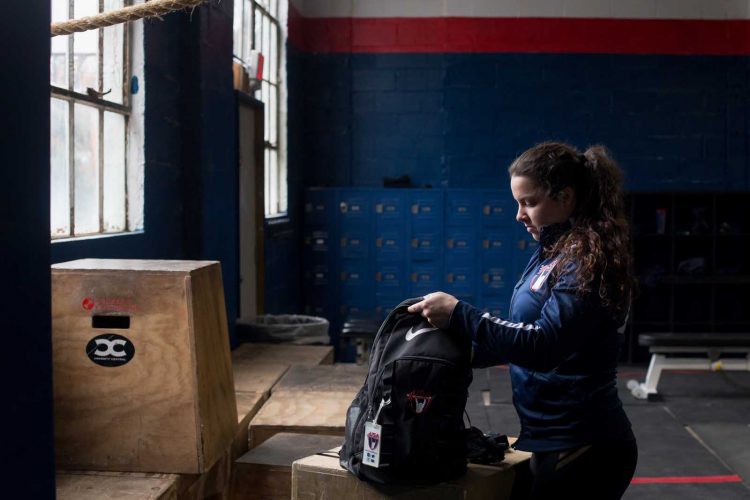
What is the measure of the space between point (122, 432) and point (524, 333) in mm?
1182

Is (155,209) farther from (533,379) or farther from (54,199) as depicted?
(533,379)

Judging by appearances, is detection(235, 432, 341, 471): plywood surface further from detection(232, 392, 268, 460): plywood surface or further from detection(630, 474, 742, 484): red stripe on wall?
detection(630, 474, 742, 484): red stripe on wall

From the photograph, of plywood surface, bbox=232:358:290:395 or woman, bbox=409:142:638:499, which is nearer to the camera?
woman, bbox=409:142:638:499

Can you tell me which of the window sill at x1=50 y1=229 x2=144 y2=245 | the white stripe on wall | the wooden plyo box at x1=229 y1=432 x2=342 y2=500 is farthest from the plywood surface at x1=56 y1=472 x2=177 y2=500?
the white stripe on wall

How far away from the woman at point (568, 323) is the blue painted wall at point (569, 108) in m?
6.17

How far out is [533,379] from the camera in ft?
6.00

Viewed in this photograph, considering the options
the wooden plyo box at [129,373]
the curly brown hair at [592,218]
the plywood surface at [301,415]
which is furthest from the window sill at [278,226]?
the curly brown hair at [592,218]

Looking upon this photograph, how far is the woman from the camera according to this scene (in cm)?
172

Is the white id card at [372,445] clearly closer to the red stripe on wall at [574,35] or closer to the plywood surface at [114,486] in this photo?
the plywood surface at [114,486]

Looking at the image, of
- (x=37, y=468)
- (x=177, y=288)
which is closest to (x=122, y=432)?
(x=177, y=288)

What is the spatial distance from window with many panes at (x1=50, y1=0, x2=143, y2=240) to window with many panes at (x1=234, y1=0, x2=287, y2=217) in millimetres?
2212

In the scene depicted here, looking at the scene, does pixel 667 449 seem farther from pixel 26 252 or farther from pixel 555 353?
pixel 26 252

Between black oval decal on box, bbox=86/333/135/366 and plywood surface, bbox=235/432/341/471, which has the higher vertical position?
black oval decal on box, bbox=86/333/135/366

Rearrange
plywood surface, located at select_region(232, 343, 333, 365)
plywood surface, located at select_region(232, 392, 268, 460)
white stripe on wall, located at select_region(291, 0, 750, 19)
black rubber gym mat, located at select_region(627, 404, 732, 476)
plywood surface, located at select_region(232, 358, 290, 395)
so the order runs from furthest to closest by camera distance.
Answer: white stripe on wall, located at select_region(291, 0, 750, 19), plywood surface, located at select_region(232, 343, 333, 365), black rubber gym mat, located at select_region(627, 404, 732, 476), plywood surface, located at select_region(232, 358, 290, 395), plywood surface, located at select_region(232, 392, 268, 460)
